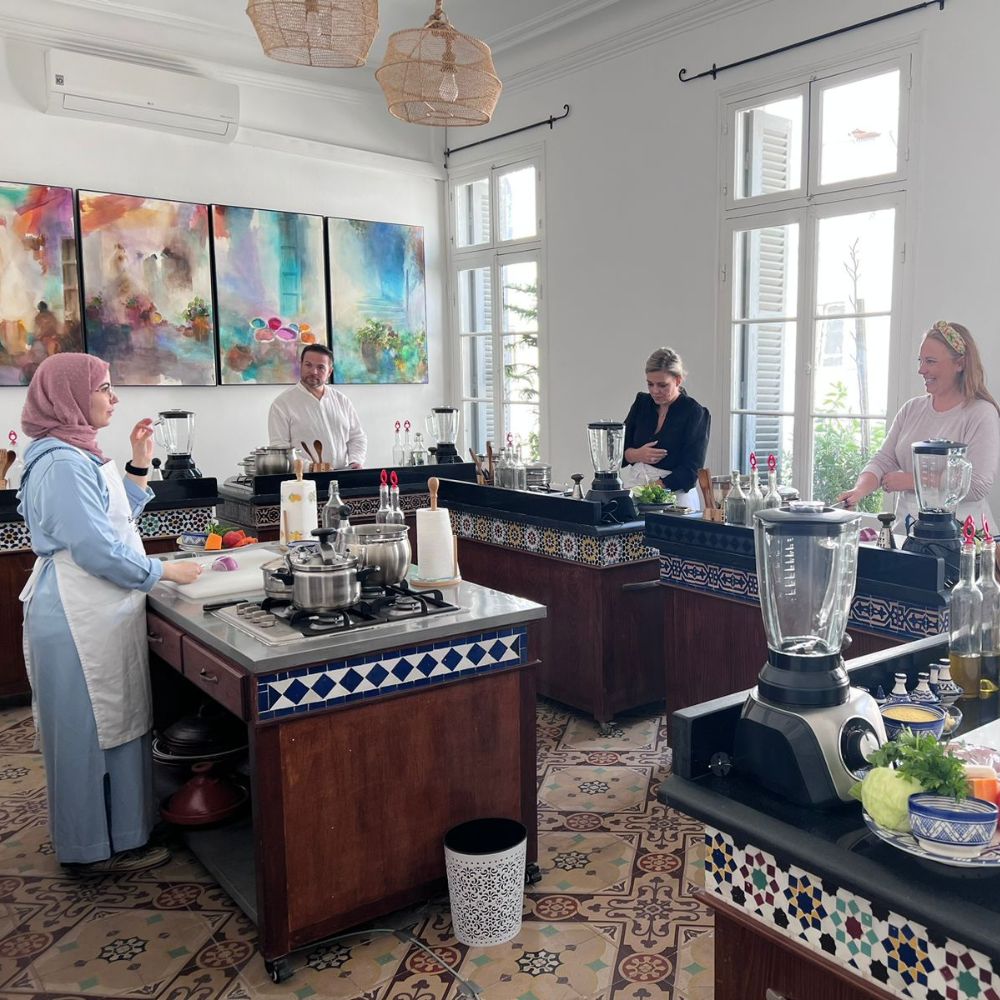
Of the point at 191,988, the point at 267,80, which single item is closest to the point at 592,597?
the point at 191,988

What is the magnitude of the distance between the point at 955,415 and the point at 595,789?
6.82ft

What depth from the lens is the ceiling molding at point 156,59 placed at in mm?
6160

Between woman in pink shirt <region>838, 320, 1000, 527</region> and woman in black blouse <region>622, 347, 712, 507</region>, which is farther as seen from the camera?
woman in black blouse <region>622, 347, 712, 507</region>

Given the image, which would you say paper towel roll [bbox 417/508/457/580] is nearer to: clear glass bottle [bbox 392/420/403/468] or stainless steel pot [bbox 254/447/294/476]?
stainless steel pot [bbox 254/447/294/476]

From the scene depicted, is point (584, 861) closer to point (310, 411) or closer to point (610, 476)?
point (610, 476)

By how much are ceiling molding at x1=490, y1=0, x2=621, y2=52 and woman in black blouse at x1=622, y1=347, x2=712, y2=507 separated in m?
2.84

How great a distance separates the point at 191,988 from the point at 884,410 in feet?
14.5

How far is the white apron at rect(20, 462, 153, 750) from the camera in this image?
9.75ft

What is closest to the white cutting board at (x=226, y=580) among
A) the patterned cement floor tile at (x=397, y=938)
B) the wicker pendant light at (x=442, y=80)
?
the patterned cement floor tile at (x=397, y=938)

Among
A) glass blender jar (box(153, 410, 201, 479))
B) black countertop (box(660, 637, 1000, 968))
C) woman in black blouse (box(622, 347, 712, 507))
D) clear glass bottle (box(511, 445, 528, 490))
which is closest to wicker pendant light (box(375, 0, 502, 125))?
woman in black blouse (box(622, 347, 712, 507))

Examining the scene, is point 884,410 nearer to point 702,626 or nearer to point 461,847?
Answer: point 702,626

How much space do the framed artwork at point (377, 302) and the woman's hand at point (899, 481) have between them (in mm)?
4985

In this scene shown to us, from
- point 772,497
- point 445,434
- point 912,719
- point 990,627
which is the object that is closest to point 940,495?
point 990,627

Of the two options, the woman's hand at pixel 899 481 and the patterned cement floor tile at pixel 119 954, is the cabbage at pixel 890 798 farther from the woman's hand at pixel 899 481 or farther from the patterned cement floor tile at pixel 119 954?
the woman's hand at pixel 899 481
